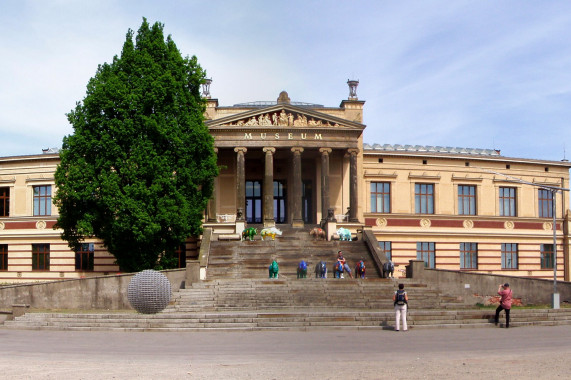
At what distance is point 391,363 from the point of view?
17.3 m

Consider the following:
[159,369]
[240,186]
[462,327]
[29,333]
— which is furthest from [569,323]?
[240,186]

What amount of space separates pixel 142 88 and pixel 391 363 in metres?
27.8

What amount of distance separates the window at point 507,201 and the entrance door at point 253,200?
1922 centimetres

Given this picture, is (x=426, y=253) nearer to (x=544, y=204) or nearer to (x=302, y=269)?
(x=544, y=204)

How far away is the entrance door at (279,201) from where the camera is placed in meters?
54.4

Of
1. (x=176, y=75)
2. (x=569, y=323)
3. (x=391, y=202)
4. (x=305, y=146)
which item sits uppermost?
(x=176, y=75)

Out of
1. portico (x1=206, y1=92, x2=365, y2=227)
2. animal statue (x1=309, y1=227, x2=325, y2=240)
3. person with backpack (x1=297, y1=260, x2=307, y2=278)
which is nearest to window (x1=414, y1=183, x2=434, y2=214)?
portico (x1=206, y1=92, x2=365, y2=227)

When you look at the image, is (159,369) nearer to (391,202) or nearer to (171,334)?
(171,334)

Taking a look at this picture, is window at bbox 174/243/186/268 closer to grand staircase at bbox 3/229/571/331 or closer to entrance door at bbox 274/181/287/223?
grand staircase at bbox 3/229/571/331

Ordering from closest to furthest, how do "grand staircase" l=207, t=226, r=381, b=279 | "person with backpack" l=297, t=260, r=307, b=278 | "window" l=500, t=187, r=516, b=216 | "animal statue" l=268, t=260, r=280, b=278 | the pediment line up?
"animal statue" l=268, t=260, r=280, b=278
"person with backpack" l=297, t=260, r=307, b=278
"grand staircase" l=207, t=226, r=381, b=279
the pediment
"window" l=500, t=187, r=516, b=216

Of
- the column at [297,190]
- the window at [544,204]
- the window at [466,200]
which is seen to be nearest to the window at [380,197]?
the window at [466,200]

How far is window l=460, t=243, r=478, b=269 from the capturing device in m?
54.6

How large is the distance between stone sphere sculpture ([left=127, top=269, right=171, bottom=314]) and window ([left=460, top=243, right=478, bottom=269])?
3187 centimetres

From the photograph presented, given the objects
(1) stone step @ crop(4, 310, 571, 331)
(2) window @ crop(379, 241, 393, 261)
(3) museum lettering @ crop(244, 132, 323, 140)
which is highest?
(3) museum lettering @ crop(244, 132, 323, 140)
